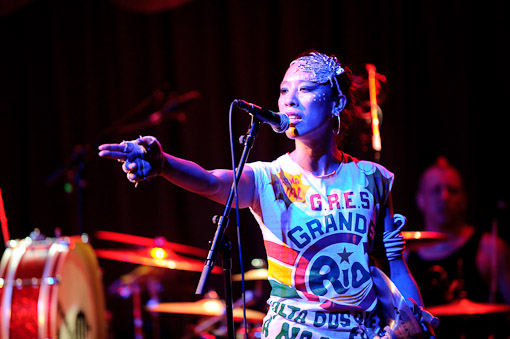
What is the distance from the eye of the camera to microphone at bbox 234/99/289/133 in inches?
74.3

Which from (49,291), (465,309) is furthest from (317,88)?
(49,291)

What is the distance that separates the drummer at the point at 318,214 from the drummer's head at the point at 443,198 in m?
2.01

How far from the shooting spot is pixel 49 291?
377 cm

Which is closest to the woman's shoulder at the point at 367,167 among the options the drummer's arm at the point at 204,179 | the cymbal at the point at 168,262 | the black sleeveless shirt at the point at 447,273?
the drummer's arm at the point at 204,179

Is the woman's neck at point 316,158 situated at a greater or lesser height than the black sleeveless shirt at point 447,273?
greater

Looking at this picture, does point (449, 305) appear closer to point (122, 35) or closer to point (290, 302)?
point (290, 302)

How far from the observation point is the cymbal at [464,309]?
134 inches

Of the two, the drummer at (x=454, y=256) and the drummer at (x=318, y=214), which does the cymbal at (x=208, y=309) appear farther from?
the drummer at (x=318, y=214)

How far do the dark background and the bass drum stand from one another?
70cm

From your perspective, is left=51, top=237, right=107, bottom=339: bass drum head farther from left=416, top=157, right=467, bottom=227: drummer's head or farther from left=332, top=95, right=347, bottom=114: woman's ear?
left=416, top=157, right=467, bottom=227: drummer's head

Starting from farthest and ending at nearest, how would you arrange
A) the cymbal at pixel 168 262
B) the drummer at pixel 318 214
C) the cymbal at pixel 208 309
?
the cymbal at pixel 168 262, the cymbal at pixel 208 309, the drummer at pixel 318 214

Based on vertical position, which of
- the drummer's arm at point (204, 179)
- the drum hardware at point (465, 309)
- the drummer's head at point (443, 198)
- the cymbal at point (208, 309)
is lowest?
the cymbal at point (208, 309)

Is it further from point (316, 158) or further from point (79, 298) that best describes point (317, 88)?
point (79, 298)

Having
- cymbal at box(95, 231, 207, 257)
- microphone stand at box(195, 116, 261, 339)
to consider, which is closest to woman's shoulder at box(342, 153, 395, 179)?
microphone stand at box(195, 116, 261, 339)
